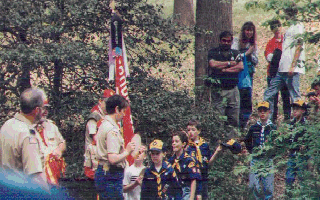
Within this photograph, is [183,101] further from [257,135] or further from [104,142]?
[104,142]

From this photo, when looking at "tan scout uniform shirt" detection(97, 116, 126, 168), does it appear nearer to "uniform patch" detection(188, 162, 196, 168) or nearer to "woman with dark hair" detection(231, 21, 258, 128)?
"uniform patch" detection(188, 162, 196, 168)

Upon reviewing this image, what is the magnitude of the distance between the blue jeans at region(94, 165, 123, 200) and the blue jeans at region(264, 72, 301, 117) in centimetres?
472

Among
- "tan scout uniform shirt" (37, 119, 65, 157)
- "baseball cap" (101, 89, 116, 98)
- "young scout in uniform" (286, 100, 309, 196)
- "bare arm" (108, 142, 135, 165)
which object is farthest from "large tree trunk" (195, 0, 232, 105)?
"bare arm" (108, 142, 135, 165)

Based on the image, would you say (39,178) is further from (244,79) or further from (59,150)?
(244,79)

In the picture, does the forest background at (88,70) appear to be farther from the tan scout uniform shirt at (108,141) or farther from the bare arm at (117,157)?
the bare arm at (117,157)

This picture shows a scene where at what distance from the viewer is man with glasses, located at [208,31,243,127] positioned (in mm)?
11492

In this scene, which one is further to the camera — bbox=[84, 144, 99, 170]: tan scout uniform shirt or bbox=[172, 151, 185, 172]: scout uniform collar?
bbox=[172, 151, 185, 172]: scout uniform collar

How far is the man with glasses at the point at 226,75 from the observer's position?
11.5m

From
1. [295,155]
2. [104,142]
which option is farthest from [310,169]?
[104,142]

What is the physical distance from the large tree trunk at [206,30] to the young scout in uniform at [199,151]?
2.12 m

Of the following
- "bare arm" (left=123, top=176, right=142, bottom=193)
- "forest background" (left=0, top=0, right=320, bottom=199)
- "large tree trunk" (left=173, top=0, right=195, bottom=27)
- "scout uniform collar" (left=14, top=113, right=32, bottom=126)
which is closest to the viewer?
"scout uniform collar" (left=14, top=113, right=32, bottom=126)

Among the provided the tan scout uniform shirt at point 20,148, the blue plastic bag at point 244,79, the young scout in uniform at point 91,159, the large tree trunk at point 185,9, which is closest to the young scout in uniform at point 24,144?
the tan scout uniform shirt at point 20,148

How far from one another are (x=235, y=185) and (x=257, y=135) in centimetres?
132

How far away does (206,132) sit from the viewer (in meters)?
11.5
